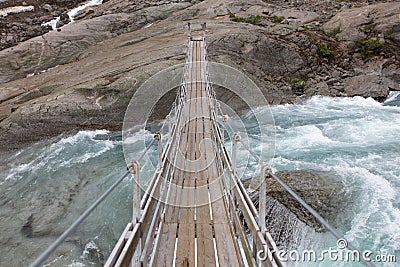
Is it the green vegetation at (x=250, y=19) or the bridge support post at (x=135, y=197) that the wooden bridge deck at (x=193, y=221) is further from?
the green vegetation at (x=250, y=19)

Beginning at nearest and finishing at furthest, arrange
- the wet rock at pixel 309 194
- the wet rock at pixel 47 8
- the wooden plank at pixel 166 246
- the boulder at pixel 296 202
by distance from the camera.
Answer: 1. the wooden plank at pixel 166 246
2. the boulder at pixel 296 202
3. the wet rock at pixel 309 194
4. the wet rock at pixel 47 8

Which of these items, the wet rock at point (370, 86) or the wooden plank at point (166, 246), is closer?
the wooden plank at point (166, 246)

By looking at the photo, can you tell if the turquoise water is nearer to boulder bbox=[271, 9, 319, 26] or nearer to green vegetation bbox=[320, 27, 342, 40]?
green vegetation bbox=[320, 27, 342, 40]

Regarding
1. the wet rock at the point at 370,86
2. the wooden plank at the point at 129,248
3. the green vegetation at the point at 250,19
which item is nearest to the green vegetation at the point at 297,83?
the wet rock at the point at 370,86

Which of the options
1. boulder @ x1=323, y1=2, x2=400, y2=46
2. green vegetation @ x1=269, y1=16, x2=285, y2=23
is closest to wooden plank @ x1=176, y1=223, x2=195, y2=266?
boulder @ x1=323, y1=2, x2=400, y2=46

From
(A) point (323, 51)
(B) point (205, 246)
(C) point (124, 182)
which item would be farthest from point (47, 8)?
(B) point (205, 246)

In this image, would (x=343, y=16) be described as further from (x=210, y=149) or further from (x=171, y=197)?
(x=171, y=197)

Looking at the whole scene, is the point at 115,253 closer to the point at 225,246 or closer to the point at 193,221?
the point at 225,246
